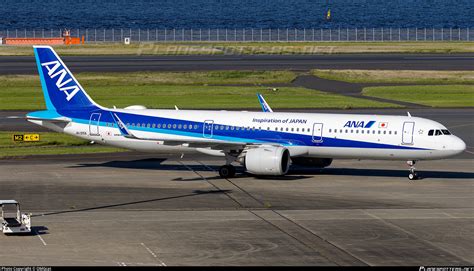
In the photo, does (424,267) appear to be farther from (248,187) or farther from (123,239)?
(248,187)

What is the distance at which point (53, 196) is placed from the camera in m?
54.6

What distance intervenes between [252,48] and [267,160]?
11541cm

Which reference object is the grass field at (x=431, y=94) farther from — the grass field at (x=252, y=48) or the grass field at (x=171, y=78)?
the grass field at (x=252, y=48)

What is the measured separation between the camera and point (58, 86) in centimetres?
6569

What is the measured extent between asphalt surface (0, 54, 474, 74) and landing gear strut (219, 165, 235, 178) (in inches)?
2878

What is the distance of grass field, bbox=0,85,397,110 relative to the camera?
327 feet

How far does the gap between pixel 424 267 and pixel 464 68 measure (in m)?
99.7

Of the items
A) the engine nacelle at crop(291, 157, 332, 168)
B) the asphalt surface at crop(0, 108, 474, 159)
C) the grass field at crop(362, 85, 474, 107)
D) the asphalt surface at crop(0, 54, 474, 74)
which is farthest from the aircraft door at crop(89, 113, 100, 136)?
the asphalt surface at crop(0, 54, 474, 74)

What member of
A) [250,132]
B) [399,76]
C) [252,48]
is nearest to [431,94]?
[399,76]

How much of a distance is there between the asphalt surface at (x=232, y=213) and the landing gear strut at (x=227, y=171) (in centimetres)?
59

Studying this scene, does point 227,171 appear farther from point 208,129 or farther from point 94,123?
point 94,123

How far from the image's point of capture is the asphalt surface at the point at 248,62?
135m

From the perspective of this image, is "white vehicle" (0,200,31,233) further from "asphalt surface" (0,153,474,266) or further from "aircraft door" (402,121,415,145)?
"aircraft door" (402,121,415,145)

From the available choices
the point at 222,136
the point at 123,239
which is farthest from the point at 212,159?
the point at 123,239
